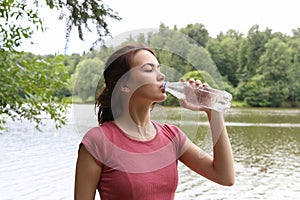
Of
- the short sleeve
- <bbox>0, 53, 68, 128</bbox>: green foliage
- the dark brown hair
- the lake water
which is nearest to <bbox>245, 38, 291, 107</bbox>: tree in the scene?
the lake water

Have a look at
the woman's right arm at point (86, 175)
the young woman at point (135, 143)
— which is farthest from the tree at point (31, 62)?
the woman's right arm at point (86, 175)

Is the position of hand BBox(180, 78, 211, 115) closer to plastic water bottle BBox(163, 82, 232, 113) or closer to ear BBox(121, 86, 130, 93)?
plastic water bottle BBox(163, 82, 232, 113)

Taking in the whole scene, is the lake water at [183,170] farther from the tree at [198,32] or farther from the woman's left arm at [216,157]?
the woman's left arm at [216,157]

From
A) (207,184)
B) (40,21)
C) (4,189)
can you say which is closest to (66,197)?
(4,189)

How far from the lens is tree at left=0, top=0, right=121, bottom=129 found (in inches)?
144

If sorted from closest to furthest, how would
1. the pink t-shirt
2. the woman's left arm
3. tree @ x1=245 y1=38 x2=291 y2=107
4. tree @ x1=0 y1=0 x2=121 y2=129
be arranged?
1. the pink t-shirt
2. the woman's left arm
3. tree @ x1=0 y1=0 x2=121 y2=129
4. tree @ x1=245 y1=38 x2=291 y2=107

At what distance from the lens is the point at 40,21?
3.71 metres

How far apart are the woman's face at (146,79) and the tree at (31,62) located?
238 centimetres

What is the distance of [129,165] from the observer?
1147 millimetres

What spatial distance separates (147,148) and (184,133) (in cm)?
16

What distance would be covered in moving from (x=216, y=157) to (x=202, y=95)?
0.66 ft

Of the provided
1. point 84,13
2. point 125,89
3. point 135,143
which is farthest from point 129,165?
point 84,13

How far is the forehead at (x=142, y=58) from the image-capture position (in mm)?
1194

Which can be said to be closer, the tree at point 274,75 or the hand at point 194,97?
the hand at point 194,97
